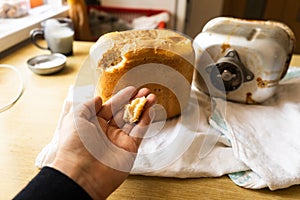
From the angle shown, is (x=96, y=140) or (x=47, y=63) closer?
(x=96, y=140)

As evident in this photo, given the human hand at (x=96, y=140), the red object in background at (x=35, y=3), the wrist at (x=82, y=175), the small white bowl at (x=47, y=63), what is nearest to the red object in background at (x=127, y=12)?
the red object in background at (x=35, y=3)

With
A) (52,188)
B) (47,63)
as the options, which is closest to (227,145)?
(52,188)

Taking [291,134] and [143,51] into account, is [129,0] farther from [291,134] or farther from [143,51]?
[291,134]

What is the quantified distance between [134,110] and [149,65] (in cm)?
9

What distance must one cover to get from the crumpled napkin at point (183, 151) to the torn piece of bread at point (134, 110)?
51 millimetres

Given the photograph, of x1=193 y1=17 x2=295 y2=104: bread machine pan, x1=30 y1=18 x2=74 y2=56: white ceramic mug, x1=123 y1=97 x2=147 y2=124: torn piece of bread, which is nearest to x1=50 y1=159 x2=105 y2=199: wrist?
x1=123 y1=97 x2=147 y2=124: torn piece of bread

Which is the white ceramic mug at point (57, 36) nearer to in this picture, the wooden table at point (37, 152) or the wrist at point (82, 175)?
Answer: the wooden table at point (37, 152)

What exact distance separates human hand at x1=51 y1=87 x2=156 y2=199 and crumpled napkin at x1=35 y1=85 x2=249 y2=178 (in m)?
0.04

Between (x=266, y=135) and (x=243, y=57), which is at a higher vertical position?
(x=243, y=57)

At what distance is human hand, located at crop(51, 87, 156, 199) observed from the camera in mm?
324

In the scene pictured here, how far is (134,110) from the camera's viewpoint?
420 millimetres

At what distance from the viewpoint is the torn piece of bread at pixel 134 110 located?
1.35 ft

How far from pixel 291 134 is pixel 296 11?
1544 millimetres

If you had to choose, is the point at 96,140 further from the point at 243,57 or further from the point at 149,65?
the point at 243,57
